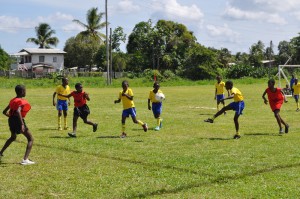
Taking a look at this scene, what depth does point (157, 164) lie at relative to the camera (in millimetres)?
9281

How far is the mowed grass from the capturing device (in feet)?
23.8

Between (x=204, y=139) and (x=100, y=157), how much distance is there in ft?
12.7

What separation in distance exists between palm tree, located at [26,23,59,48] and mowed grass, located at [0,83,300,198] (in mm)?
79314

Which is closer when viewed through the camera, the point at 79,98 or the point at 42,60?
the point at 79,98

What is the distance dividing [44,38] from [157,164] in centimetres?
8817

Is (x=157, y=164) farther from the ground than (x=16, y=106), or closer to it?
closer to it

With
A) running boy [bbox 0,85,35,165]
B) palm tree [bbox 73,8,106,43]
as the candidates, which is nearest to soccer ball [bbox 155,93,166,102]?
running boy [bbox 0,85,35,165]

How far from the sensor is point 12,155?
410 inches

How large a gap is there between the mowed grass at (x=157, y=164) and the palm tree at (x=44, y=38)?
79.3 meters

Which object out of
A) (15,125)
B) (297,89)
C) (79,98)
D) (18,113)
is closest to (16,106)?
(18,113)

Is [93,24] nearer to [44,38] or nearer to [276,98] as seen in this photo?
[44,38]

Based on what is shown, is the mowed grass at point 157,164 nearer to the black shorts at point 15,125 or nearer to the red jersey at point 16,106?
the black shorts at point 15,125

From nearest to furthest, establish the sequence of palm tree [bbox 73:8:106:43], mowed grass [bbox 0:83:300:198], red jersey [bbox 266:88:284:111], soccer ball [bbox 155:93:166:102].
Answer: mowed grass [bbox 0:83:300:198], red jersey [bbox 266:88:284:111], soccer ball [bbox 155:93:166:102], palm tree [bbox 73:8:106:43]

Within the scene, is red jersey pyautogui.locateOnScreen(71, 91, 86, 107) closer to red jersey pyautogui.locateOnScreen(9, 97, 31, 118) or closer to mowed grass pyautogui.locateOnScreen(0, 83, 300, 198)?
mowed grass pyautogui.locateOnScreen(0, 83, 300, 198)
